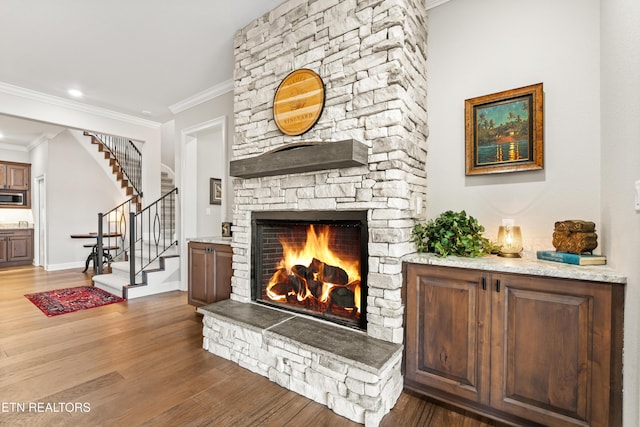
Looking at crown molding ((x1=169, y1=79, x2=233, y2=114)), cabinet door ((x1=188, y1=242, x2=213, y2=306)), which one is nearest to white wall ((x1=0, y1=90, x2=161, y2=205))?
crown molding ((x1=169, y1=79, x2=233, y2=114))

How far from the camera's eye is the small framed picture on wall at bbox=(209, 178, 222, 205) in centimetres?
513

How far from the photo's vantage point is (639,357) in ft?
3.80

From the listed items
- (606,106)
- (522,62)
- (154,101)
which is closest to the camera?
(606,106)

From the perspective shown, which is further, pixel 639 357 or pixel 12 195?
pixel 12 195

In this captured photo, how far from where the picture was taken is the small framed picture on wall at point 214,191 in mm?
5129

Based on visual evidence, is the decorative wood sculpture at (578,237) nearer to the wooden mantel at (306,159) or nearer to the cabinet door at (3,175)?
the wooden mantel at (306,159)

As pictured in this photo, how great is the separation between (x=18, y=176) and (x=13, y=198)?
54 cm

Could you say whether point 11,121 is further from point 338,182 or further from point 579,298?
point 579,298

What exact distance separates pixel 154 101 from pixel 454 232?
4958mm

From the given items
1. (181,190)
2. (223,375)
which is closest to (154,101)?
(181,190)

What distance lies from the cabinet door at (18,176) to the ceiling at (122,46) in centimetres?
413

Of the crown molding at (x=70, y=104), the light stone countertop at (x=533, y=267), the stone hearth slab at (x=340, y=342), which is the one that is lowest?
the stone hearth slab at (x=340, y=342)

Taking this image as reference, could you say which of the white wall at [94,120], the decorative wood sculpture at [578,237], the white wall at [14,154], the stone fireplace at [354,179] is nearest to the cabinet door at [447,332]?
the stone fireplace at [354,179]

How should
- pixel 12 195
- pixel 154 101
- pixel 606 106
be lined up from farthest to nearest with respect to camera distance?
pixel 12 195, pixel 154 101, pixel 606 106
